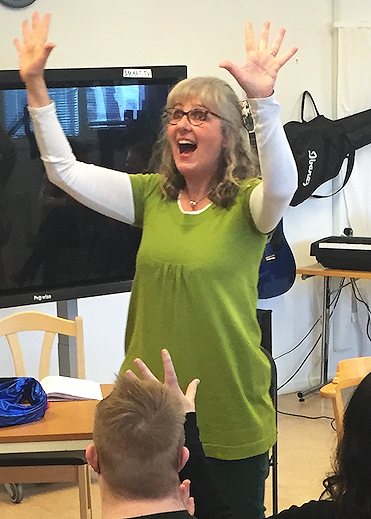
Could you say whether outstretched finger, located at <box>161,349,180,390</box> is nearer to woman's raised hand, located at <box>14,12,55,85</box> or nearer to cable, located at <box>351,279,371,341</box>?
woman's raised hand, located at <box>14,12,55,85</box>

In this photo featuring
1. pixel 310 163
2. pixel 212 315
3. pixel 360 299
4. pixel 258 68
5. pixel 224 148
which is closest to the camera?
pixel 258 68

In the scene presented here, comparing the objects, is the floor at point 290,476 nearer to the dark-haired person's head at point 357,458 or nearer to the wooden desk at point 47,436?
the wooden desk at point 47,436

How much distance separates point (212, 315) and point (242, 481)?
15.8 inches

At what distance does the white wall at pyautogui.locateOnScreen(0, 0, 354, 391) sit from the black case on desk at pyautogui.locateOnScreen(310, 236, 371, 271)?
0.23 metres

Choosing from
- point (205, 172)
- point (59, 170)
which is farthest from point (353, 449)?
point (59, 170)

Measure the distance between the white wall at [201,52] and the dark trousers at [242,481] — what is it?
177cm

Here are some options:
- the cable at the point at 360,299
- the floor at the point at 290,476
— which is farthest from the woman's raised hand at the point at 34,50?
the cable at the point at 360,299

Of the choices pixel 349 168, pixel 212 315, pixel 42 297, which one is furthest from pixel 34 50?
pixel 349 168

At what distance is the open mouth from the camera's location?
1.85 meters

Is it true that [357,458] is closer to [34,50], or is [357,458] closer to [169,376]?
[169,376]

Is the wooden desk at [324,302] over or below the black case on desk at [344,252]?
below

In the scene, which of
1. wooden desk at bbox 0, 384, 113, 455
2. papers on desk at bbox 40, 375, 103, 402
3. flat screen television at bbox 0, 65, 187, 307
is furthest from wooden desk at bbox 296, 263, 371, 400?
wooden desk at bbox 0, 384, 113, 455

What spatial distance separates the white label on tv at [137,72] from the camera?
2988mm

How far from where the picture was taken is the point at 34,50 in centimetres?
186
